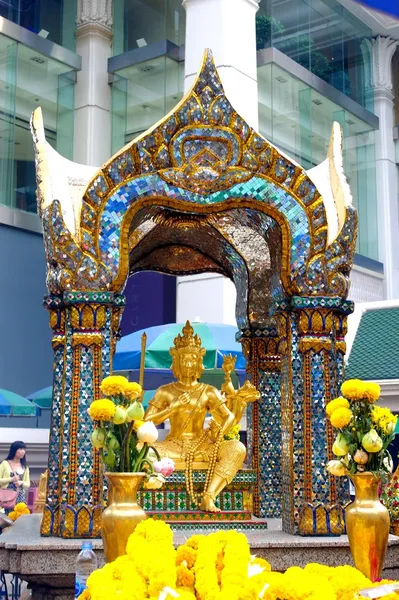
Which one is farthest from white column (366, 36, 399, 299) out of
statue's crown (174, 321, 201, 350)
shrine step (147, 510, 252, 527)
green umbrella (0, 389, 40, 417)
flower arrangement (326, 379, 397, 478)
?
flower arrangement (326, 379, 397, 478)

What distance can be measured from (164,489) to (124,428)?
2030 millimetres

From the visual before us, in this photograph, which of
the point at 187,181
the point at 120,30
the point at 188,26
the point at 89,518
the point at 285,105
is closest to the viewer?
the point at 89,518

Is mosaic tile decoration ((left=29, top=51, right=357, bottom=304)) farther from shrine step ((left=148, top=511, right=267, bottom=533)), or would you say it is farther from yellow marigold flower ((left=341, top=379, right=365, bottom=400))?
shrine step ((left=148, top=511, right=267, bottom=533))

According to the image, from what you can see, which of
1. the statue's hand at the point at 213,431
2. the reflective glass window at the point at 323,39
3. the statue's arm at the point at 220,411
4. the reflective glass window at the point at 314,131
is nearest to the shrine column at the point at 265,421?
the statue's arm at the point at 220,411

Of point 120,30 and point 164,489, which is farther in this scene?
point 120,30

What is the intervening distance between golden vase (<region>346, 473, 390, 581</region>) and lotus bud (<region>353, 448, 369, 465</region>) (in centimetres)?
8

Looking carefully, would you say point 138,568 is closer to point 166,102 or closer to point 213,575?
point 213,575

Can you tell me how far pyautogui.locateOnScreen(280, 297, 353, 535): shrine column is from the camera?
6805 mm

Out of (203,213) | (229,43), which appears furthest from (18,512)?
(229,43)

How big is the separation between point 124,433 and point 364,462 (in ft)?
4.98

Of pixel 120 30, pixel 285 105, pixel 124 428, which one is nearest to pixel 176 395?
pixel 124 428

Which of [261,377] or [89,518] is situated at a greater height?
[261,377]

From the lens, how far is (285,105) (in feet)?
58.1

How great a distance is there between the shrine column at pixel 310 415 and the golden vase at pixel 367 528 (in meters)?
1.29
